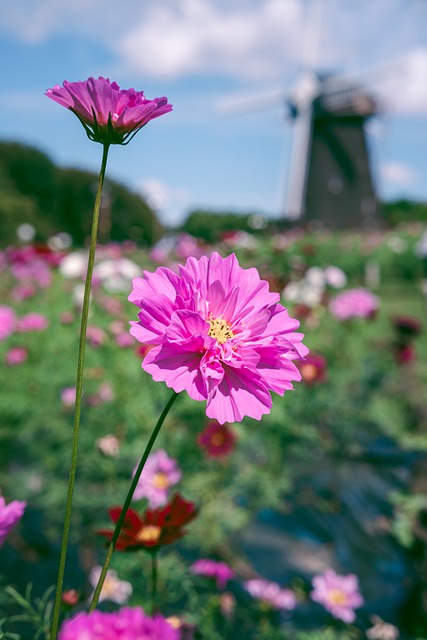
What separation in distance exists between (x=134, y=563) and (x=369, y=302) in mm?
1793

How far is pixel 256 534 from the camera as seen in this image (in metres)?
3.00

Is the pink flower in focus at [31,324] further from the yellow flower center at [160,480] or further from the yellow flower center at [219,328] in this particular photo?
the yellow flower center at [219,328]

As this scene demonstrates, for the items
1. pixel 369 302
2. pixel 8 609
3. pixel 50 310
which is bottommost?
pixel 8 609

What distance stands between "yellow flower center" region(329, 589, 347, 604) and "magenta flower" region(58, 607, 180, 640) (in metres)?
1.16

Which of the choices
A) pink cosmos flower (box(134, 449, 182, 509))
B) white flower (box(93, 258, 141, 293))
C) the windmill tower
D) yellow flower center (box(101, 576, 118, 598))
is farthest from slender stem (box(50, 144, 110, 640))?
the windmill tower

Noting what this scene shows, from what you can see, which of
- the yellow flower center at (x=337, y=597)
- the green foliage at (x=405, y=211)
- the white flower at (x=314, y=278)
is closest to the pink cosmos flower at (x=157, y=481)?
the yellow flower center at (x=337, y=597)

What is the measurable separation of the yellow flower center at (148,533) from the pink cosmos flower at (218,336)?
9.0 inches

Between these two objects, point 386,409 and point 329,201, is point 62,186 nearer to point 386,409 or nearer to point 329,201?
point 329,201

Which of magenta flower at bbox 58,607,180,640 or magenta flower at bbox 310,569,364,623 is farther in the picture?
magenta flower at bbox 310,569,364,623

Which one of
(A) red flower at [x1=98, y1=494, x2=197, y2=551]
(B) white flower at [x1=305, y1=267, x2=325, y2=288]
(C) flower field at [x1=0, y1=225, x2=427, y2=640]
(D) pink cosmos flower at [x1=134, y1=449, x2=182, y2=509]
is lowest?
(C) flower field at [x1=0, y1=225, x2=427, y2=640]

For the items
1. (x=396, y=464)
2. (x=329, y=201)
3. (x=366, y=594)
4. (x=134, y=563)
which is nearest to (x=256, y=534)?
(x=366, y=594)

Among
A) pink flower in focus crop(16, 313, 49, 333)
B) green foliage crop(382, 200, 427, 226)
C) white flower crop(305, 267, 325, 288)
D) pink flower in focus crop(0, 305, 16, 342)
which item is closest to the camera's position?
pink flower in focus crop(0, 305, 16, 342)

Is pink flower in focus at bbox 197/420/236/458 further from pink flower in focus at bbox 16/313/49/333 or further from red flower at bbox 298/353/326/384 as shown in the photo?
pink flower in focus at bbox 16/313/49/333

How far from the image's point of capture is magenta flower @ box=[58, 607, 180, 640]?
15.0 inches
